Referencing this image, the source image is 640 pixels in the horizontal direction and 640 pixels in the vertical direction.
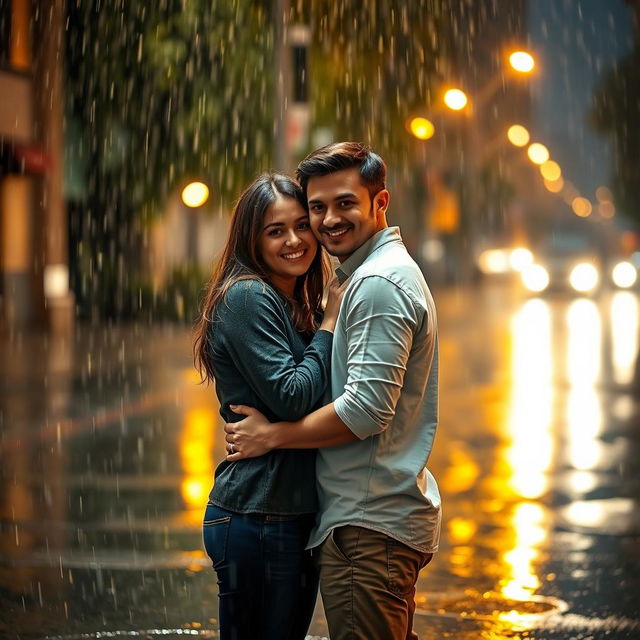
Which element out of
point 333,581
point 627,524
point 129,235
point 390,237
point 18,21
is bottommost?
point 627,524

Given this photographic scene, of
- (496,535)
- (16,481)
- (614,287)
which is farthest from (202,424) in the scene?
(614,287)

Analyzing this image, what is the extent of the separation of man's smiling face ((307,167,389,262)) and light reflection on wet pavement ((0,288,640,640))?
103 inches

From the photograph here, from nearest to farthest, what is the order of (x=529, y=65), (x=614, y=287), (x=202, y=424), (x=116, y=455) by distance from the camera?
(x=116, y=455), (x=202, y=424), (x=529, y=65), (x=614, y=287)

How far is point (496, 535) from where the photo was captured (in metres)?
7.61

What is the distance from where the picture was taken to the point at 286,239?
147 inches

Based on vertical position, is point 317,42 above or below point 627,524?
above

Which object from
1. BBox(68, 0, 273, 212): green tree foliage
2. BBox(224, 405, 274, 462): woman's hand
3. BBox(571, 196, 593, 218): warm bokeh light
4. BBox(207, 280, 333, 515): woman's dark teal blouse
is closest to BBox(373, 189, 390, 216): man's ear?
BBox(207, 280, 333, 515): woman's dark teal blouse

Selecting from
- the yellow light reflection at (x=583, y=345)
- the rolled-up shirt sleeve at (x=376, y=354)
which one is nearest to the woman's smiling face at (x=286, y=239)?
the rolled-up shirt sleeve at (x=376, y=354)

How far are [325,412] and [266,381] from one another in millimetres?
196

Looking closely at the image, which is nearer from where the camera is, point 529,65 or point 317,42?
point 529,65

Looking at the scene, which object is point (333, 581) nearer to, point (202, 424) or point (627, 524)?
point (627, 524)

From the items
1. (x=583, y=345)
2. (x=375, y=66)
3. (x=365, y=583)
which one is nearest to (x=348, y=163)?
(x=365, y=583)

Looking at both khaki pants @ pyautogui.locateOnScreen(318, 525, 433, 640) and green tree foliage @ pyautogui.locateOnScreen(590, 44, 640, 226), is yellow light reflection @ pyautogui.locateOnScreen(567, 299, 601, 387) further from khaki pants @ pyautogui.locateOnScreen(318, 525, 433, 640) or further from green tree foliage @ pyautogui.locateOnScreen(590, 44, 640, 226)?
green tree foliage @ pyautogui.locateOnScreen(590, 44, 640, 226)

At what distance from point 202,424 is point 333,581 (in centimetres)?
893
